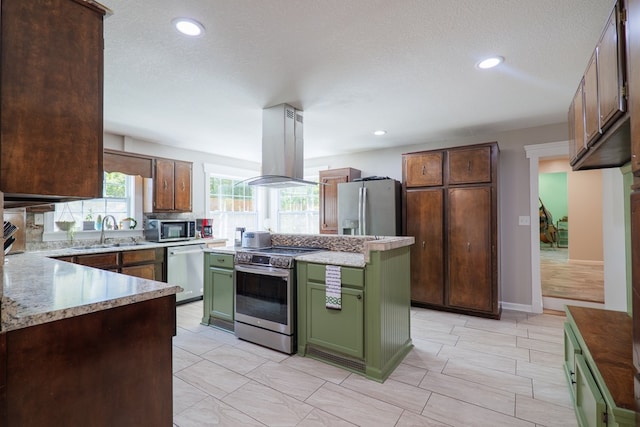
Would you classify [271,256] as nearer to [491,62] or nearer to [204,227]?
[491,62]

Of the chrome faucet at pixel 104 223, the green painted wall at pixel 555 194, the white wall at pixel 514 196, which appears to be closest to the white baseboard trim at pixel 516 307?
the white wall at pixel 514 196

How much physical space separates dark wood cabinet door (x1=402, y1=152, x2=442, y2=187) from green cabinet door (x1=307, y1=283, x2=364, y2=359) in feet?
7.65

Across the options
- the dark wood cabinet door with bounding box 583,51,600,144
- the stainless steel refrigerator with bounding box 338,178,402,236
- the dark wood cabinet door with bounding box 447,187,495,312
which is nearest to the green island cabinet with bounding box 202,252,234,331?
the stainless steel refrigerator with bounding box 338,178,402,236

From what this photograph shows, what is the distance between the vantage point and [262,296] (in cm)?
296

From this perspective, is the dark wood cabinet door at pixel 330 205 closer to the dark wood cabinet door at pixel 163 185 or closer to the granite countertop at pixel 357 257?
the granite countertop at pixel 357 257

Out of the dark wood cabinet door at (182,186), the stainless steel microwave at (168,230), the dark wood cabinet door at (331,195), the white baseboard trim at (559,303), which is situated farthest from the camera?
the dark wood cabinet door at (331,195)

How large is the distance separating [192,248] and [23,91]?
3657mm

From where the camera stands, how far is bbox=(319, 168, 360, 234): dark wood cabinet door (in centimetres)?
517

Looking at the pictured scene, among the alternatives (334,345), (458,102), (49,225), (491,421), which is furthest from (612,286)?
(49,225)

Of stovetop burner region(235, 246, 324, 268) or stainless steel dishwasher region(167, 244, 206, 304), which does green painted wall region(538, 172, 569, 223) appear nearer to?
stovetop burner region(235, 246, 324, 268)

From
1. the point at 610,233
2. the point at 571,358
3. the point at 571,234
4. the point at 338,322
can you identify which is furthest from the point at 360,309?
the point at 571,234

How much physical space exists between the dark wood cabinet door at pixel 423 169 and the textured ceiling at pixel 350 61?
0.44 m

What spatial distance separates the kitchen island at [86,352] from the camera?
100 cm

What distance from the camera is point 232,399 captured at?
2.10 meters
